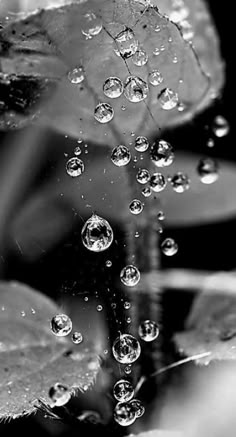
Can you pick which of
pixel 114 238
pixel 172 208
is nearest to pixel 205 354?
pixel 114 238

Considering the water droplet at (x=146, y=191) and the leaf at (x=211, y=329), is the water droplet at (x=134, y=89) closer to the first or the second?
the water droplet at (x=146, y=191)

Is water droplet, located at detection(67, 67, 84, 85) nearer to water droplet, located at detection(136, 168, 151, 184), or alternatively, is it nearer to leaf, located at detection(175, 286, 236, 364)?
water droplet, located at detection(136, 168, 151, 184)

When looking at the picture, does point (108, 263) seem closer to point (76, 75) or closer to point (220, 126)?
point (76, 75)

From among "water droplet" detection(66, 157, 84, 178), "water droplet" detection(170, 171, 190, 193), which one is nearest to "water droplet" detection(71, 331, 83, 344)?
Result: "water droplet" detection(66, 157, 84, 178)

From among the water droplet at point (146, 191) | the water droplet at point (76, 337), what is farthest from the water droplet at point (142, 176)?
the water droplet at point (76, 337)

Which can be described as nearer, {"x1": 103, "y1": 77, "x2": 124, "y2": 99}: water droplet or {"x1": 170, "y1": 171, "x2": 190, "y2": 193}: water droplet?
{"x1": 103, "y1": 77, "x2": 124, "y2": 99}: water droplet

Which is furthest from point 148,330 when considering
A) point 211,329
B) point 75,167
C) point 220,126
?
point 220,126
